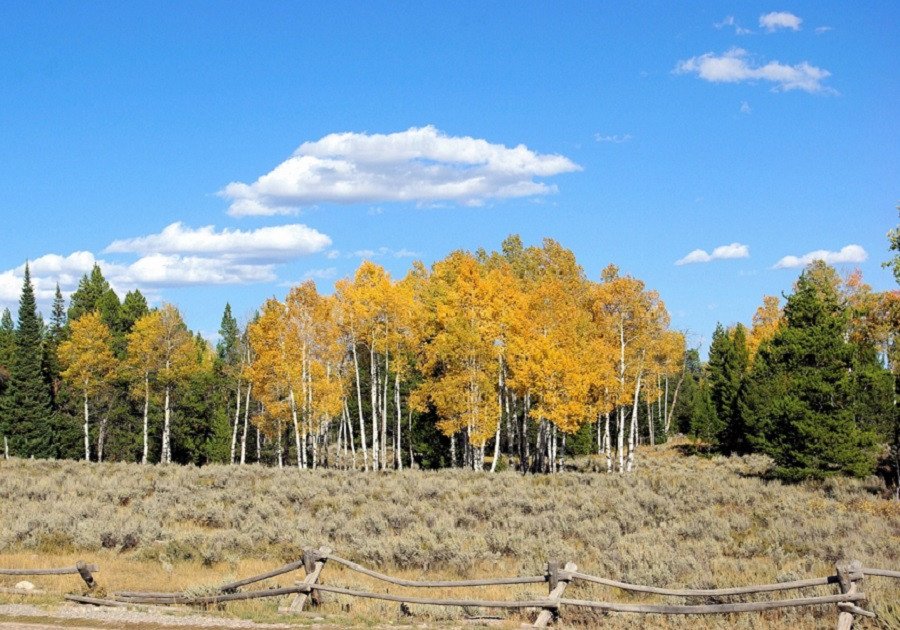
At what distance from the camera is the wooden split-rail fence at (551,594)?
35.8 feet

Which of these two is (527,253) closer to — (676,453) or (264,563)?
(676,453)

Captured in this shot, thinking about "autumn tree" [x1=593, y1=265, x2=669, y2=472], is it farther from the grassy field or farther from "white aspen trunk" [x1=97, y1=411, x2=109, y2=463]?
"white aspen trunk" [x1=97, y1=411, x2=109, y2=463]

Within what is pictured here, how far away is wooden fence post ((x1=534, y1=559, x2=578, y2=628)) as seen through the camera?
11930mm

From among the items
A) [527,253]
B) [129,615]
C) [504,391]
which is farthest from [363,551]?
[527,253]

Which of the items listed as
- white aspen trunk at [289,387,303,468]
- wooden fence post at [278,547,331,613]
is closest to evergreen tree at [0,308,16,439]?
white aspen trunk at [289,387,303,468]

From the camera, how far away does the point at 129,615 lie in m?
13.0

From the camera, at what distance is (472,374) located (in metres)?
38.0

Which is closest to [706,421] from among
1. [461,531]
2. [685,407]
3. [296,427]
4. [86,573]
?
[685,407]

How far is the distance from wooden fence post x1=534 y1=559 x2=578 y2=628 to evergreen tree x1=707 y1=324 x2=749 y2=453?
41190 millimetres

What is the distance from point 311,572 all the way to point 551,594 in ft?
14.6

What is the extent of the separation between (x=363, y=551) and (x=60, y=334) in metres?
56.9

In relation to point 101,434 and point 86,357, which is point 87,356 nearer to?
point 86,357

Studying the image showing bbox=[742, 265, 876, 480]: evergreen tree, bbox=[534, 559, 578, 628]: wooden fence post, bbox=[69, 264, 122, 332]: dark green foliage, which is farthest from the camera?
bbox=[69, 264, 122, 332]: dark green foliage

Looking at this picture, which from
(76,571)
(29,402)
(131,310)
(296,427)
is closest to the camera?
(76,571)
